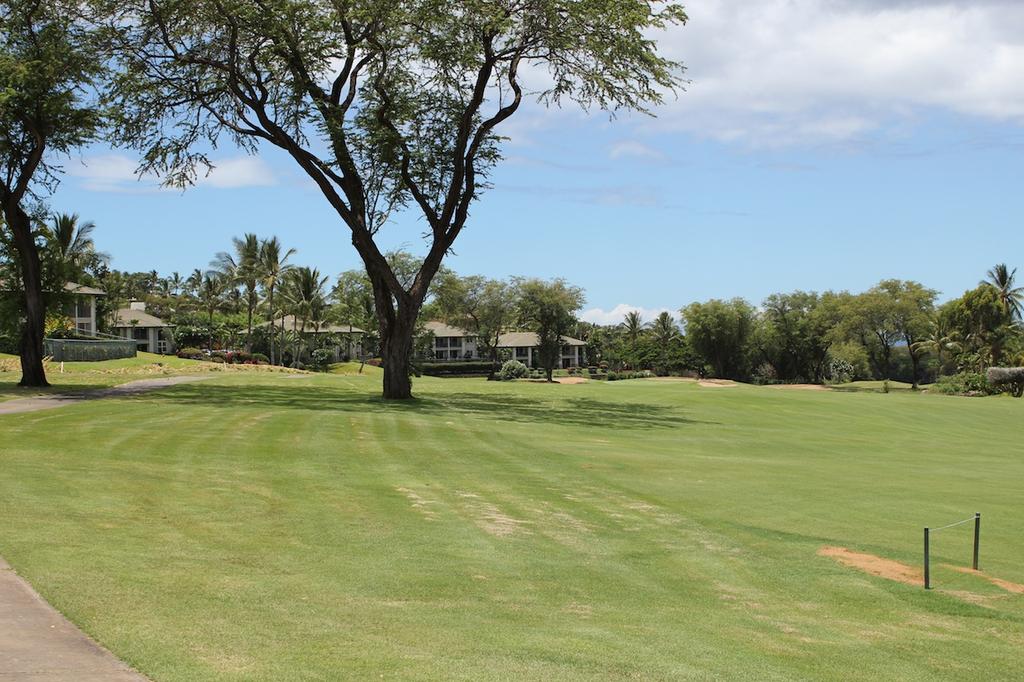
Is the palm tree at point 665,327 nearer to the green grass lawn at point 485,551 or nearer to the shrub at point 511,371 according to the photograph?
the shrub at point 511,371

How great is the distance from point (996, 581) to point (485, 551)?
6299 millimetres

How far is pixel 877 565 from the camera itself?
1225 centimetres

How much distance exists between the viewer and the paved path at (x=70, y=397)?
26219 millimetres

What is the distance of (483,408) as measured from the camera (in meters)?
34.6

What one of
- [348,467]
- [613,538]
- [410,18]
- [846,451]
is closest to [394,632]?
[613,538]

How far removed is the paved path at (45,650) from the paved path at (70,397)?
19172 millimetres

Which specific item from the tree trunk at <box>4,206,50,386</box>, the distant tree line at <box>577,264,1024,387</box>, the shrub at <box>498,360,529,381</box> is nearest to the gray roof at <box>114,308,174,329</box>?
the shrub at <box>498,360,529,381</box>

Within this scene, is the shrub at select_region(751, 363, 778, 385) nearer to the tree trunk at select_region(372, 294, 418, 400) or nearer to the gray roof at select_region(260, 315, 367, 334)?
the gray roof at select_region(260, 315, 367, 334)

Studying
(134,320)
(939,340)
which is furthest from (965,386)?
(134,320)

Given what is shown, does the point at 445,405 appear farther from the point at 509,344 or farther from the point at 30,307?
the point at 509,344

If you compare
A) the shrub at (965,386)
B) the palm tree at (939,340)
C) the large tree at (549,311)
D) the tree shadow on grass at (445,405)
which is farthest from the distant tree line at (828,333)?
the tree shadow on grass at (445,405)

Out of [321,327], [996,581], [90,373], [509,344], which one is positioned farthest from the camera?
[509,344]

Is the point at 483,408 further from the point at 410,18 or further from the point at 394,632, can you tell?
the point at 394,632

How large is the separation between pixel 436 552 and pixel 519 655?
399cm
